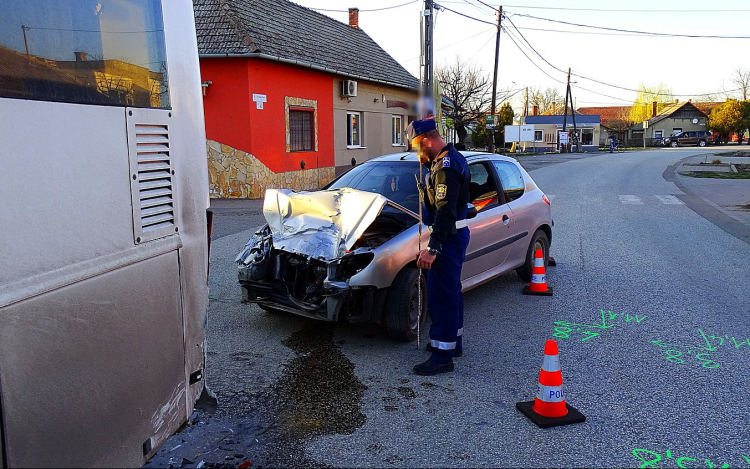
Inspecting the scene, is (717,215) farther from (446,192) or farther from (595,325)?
(446,192)

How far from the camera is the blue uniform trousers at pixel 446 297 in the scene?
14.7 ft

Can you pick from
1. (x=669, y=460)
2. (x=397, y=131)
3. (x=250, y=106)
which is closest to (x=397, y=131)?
(x=397, y=131)

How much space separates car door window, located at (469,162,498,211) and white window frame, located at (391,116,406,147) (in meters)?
18.1

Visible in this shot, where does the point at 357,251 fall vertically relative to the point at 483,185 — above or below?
below

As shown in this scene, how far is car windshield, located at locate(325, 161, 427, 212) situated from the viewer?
5945 millimetres

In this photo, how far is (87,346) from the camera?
2127 millimetres

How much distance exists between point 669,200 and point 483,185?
38.3ft

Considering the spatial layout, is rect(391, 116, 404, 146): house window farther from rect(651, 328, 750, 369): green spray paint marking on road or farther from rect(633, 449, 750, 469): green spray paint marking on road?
rect(633, 449, 750, 469): green spray paint marking on road

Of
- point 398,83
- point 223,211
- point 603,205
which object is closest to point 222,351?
point 223,211

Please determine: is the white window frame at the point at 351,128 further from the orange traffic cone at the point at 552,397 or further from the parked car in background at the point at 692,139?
the parked car in background at the point at 692,139

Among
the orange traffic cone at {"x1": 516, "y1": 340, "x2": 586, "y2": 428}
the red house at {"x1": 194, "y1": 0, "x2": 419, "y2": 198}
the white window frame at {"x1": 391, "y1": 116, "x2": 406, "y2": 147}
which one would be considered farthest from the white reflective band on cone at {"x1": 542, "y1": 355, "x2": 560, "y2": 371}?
the white window frame at {"x1": 391, "y1": 116, "x2": 406, "y2": 147}

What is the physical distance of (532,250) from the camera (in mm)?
7008

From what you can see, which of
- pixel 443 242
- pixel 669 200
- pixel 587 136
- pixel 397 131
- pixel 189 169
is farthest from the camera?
pixel 587 136

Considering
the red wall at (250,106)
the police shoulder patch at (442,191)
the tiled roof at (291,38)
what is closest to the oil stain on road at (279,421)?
the police shoulder patch at (442,191)
